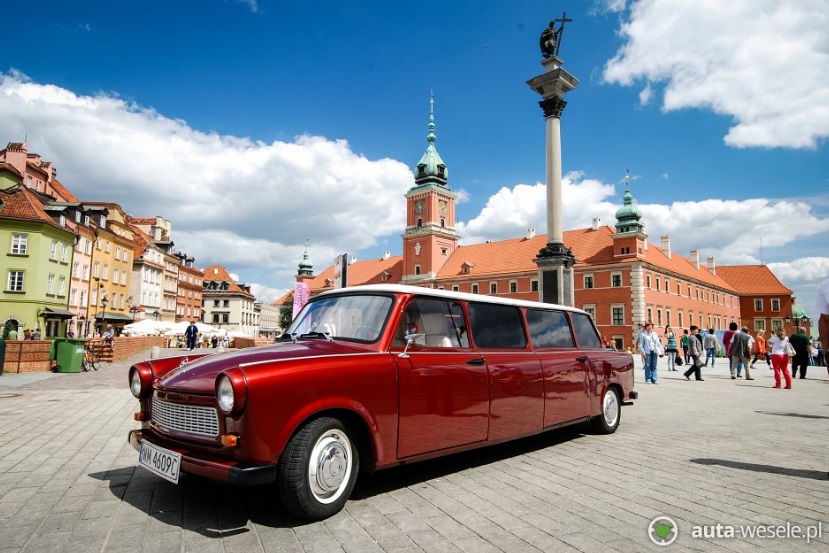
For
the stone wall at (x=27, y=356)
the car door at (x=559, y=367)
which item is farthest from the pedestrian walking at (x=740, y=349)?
the stone wall at (x=27, y=356)

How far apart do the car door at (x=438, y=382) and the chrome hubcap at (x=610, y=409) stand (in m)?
2.83

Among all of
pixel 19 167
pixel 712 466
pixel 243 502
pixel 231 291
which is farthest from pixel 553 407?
pixel 231 291

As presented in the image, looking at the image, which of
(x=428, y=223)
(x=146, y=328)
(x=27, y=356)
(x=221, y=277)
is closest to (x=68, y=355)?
(x=27, y=356)

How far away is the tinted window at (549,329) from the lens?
229 inches

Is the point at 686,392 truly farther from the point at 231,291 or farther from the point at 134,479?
the point at 231,291

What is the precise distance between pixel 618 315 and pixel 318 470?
5452cm

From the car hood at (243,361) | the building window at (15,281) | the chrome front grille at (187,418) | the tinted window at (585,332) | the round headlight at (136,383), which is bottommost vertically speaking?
the chrome front grille at (187,418)

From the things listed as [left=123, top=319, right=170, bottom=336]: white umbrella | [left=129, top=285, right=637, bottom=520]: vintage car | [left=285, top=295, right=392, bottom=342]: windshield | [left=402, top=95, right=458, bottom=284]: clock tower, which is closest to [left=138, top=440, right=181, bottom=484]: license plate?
[left=129, top=285, right=637, bottom=520]: vintage car

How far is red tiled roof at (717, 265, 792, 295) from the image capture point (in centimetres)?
7931

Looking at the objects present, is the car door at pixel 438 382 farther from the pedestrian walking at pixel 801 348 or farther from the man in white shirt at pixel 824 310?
the pedestrian walking at pixel 801 348

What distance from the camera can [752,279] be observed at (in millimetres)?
82000

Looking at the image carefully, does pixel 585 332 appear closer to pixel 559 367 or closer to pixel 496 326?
pixel 559 367

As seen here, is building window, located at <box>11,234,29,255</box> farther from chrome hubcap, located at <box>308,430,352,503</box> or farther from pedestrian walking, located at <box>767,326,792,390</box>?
pedestrian walking, located at <box>767,326,792,390</box>

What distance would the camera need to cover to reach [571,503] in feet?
13.0
